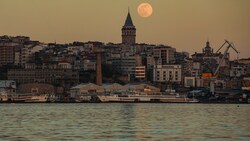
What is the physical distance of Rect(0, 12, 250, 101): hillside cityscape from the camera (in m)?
130

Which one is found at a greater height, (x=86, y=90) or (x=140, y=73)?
(x=140, y=73)

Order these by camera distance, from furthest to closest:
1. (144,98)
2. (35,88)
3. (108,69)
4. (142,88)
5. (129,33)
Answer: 1. (129,33)
2. (108,69)
3. (35,88)
4. (142,88)
5. (144,98)

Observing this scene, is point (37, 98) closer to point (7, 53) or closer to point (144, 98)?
point (144, 98)

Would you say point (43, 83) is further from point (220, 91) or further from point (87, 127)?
point (87, 127)

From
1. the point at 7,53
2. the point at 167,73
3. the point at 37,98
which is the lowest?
the point at 37,98

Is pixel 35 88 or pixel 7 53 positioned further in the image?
pixel 7 53

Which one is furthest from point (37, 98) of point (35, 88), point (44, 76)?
point (44, 76)

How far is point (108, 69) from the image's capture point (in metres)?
150

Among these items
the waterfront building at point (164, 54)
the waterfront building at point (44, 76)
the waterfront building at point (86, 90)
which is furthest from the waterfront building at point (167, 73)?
the waterfront building at point (86, 90)

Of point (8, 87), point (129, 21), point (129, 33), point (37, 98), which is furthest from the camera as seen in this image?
point (129, 21)

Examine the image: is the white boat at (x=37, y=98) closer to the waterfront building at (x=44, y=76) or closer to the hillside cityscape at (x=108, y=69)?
the hillside cityscape at (x=108, y=69)

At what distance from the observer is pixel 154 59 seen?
158750mm

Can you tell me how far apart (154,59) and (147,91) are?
37.5m

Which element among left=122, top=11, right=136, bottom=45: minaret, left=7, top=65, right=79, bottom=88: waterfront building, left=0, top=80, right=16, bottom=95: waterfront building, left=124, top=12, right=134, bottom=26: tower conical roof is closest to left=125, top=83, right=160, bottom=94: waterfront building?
left=7, top=65, right=79, bottom=88: waterfront building
